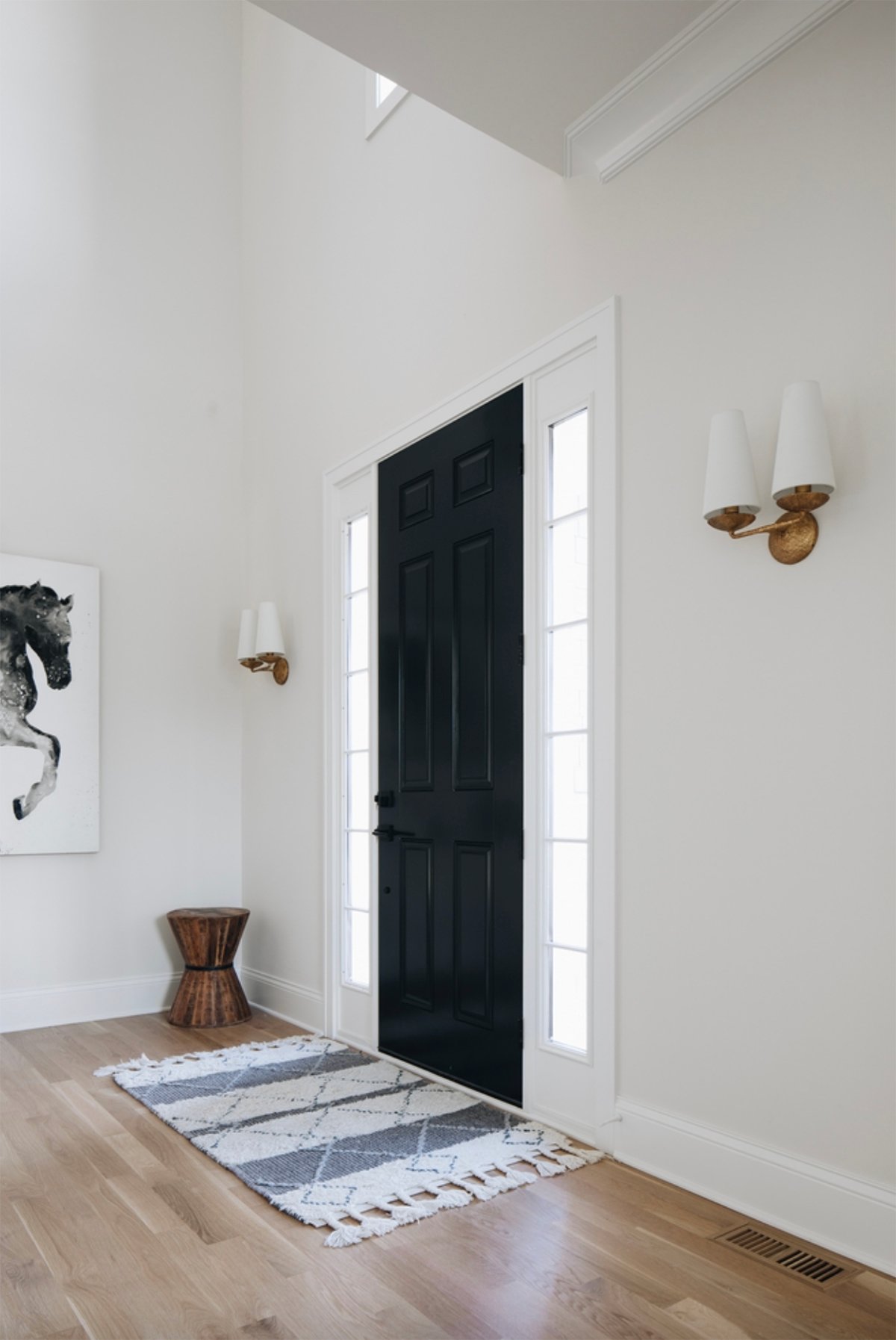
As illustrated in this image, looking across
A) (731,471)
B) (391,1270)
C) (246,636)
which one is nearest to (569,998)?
(391,1270)

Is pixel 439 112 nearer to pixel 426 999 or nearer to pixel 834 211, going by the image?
pixel 834 211

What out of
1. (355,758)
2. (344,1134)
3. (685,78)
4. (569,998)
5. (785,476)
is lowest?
(344,1134)

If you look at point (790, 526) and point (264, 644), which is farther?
point (264, 644)

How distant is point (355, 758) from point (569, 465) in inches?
65.8

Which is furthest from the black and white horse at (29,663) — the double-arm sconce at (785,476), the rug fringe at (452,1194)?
the double-arm sconce at (785,476)

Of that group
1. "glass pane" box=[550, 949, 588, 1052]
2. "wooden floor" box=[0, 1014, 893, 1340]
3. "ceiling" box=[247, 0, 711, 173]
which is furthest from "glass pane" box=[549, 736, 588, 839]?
"ceiling" box=[247, 0, 711, 173]

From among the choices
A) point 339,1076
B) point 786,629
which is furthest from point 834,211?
point 339,1076

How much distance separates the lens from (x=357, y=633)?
439 cm

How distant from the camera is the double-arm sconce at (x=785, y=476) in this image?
2.35 m

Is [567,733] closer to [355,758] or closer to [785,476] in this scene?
[785,476]

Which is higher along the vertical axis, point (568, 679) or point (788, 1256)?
point (568, 679)

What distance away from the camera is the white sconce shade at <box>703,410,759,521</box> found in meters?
2.52

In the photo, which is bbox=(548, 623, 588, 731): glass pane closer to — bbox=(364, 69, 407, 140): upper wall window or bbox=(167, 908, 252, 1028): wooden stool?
bbox=(167, 908, 252, 1028): wooden stool

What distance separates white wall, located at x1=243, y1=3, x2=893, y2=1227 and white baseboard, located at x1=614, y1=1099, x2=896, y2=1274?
0.13 feet
